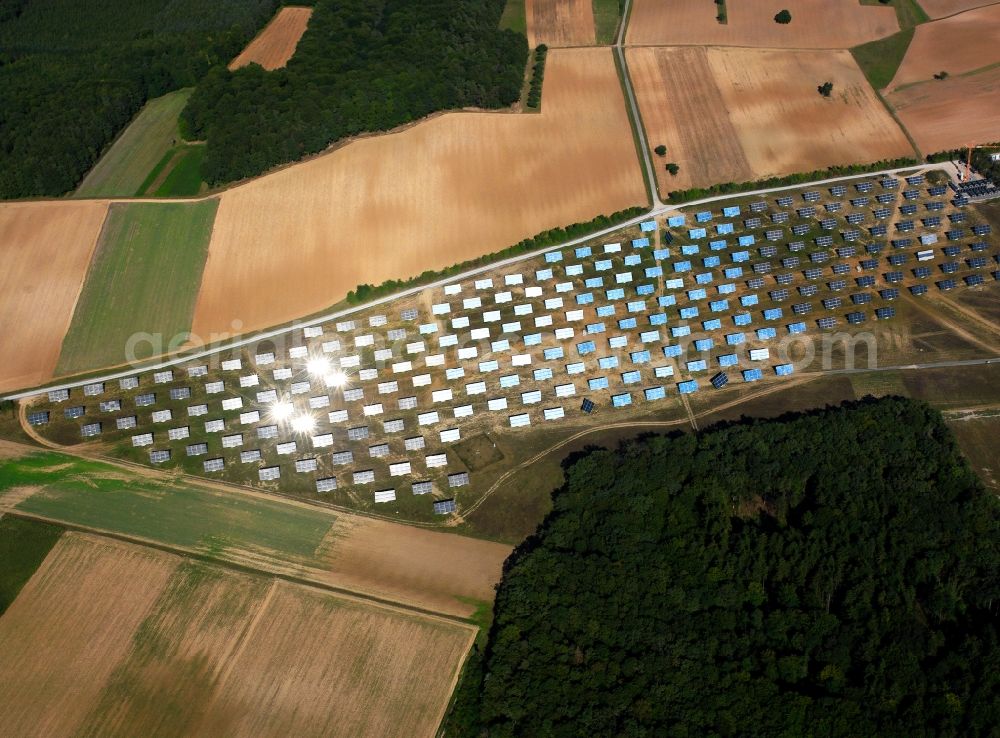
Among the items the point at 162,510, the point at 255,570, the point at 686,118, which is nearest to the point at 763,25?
the point at 686,118

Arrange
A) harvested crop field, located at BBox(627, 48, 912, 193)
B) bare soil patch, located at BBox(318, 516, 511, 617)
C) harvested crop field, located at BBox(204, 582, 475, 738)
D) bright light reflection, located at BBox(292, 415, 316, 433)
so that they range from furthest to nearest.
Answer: harvested crop field, located at BBox(627, 48, 912, 193), bright light reflection, located at BBox(292, 415, 316, 433), bare soil patch, located at BBox(318, 516, 511, 617), harvested crop field, located at BBox(204, 582, 475, 738)

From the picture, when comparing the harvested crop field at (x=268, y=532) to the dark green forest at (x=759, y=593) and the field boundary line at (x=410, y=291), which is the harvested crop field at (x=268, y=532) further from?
the field boundary line at (x=410, y=291)

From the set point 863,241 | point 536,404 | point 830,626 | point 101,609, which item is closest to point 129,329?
point 101,609

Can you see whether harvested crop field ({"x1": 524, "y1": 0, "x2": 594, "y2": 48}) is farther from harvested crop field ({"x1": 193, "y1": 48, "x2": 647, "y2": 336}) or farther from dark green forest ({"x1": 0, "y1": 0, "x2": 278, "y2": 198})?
dark green forest ({"x1": 0, "y1": 0, "x2": 278, "y2": 198})

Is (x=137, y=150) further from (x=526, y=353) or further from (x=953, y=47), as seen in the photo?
(x=953, y=47)

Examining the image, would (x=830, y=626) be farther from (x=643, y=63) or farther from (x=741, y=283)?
(x=643, y=63)

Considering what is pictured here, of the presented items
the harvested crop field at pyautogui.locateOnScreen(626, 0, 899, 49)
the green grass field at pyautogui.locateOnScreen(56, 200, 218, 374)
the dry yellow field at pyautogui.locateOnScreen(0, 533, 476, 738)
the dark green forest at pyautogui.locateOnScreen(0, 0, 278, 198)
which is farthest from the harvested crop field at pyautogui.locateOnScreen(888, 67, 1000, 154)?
the dark green forest at pyautogui.locateOnScreen(0, 0, 278, 198)
